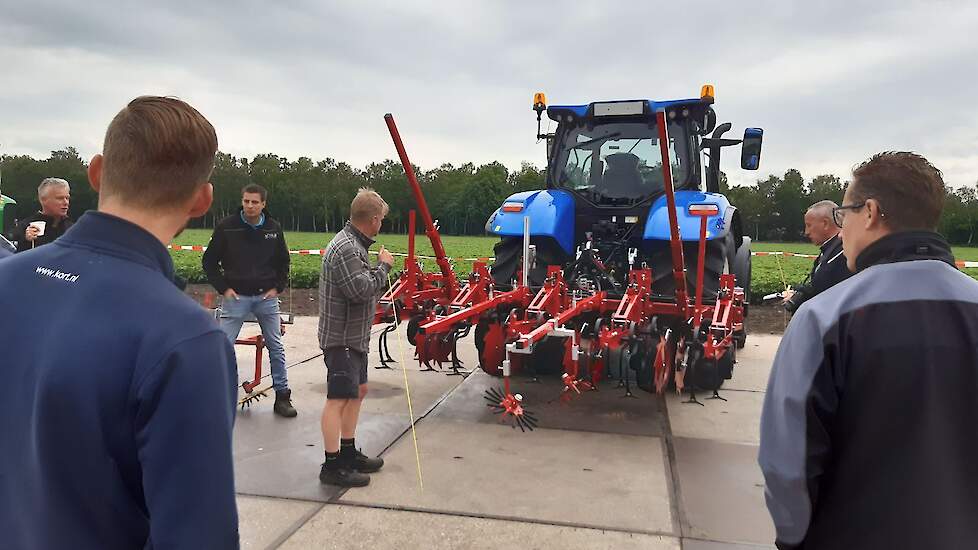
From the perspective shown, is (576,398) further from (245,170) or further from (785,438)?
(245,170)

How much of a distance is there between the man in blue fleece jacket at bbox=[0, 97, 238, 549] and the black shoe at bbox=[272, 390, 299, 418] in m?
4.09

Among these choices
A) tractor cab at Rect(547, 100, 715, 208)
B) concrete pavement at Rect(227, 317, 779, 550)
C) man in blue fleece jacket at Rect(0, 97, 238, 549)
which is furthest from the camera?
tractor cab at Rect(547, 100, 715, 208)

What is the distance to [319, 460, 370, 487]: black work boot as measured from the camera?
378 centimetres

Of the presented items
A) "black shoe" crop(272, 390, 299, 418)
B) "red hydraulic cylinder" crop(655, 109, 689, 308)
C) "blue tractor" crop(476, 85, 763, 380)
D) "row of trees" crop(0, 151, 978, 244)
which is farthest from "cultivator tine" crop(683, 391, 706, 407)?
"row of trees" crop(0, 151, 978, 244)

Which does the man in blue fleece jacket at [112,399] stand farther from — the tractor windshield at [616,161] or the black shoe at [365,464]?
the tractor windshield at [616,161]

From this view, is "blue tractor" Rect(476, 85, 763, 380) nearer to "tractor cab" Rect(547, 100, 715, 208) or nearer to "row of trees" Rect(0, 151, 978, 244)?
"tractor cab" Rect(547, 100, 715, 208)

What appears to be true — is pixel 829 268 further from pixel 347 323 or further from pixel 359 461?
pixel 359 461

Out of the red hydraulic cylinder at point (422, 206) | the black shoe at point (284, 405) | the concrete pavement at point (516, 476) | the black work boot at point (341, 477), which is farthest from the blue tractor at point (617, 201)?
the black work boot at point (341, 477)

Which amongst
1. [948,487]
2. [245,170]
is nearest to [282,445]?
[948,487]

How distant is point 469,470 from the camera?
4086mm

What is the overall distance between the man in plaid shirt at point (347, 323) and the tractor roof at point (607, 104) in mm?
3290

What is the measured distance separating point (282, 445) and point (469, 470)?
1317mm

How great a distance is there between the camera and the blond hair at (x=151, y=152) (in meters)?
1.13

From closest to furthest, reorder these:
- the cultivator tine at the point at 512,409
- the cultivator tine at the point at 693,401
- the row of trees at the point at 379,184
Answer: the cultivator tine at the point at 512,409 → the cultivator tine at the point at 693,401 → the row of trees at the point at 379,184
